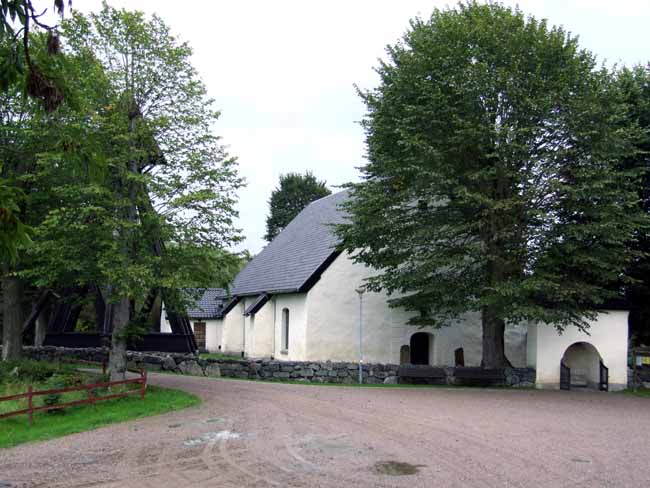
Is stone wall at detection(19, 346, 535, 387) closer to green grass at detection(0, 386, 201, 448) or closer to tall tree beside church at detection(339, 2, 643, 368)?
tall tree beside church at detection(339, 2, 643, 368)

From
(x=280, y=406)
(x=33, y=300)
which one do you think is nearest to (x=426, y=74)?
(x=280, y=406)

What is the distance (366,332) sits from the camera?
2805 centimetres

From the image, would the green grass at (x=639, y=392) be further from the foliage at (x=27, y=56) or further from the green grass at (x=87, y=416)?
the foliage at (x=27, y=56)

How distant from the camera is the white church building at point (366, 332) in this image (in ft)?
82.0

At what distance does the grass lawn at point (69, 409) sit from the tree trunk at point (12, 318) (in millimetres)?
4209

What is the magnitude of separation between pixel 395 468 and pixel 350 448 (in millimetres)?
1651

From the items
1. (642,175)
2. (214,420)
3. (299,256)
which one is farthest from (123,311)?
(642,175)

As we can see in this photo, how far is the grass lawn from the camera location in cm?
1356

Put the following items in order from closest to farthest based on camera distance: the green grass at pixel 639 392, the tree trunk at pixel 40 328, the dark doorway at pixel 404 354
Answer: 1. the green grass at pixel 639 392
2. the dark doorway at pixel 404 354
3. the tree trunk at pixel 40 328

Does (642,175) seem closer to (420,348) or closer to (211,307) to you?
(420,348)

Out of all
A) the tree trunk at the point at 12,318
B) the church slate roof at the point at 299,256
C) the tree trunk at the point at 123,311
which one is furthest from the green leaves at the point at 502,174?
the tree trunk at the point at 12,318

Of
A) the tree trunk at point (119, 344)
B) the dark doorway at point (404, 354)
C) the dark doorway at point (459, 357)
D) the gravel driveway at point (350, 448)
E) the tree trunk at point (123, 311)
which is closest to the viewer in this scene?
the gravel driveway at point (350, 448)

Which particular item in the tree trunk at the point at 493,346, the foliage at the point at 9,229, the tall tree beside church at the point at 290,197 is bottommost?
the tree trunk at the point at 493,346

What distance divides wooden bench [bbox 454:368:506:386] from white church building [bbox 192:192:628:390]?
174 centimetres
